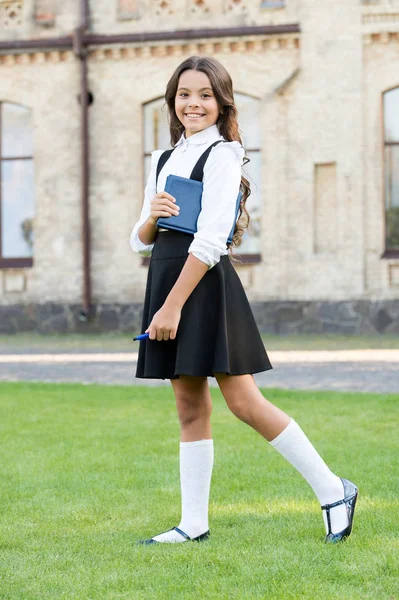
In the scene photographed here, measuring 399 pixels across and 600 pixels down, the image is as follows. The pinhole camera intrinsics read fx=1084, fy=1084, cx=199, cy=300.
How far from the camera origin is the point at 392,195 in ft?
65.6

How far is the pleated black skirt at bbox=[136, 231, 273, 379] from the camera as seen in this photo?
4336 millimetres

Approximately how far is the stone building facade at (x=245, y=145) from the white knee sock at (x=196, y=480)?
15324mm

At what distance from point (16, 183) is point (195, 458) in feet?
57.7

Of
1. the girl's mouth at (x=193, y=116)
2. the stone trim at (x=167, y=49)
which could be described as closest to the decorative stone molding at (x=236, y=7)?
the stone trim at (x=167, y=49)

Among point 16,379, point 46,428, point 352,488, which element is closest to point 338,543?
point 352,488

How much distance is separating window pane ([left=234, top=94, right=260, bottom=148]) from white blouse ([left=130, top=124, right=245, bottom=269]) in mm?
16042

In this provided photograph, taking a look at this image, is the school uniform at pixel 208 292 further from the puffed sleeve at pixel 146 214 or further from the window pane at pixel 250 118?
the window pane at pixel 250 118

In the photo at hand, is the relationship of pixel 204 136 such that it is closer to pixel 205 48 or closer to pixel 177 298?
pixel 177 298

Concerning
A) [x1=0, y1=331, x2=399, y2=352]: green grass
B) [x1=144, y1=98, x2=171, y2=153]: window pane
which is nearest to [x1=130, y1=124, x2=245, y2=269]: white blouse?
[x1=0, y1=331, x2=399, y2=352]: green grass

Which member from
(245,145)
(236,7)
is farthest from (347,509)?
(236,7)

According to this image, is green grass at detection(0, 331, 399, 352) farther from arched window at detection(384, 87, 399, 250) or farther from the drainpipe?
arched window at detection(384, 87, 399, 250)

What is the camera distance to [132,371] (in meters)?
13.1

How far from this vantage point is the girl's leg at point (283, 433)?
14.6ft

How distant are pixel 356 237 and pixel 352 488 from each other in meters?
15.5
